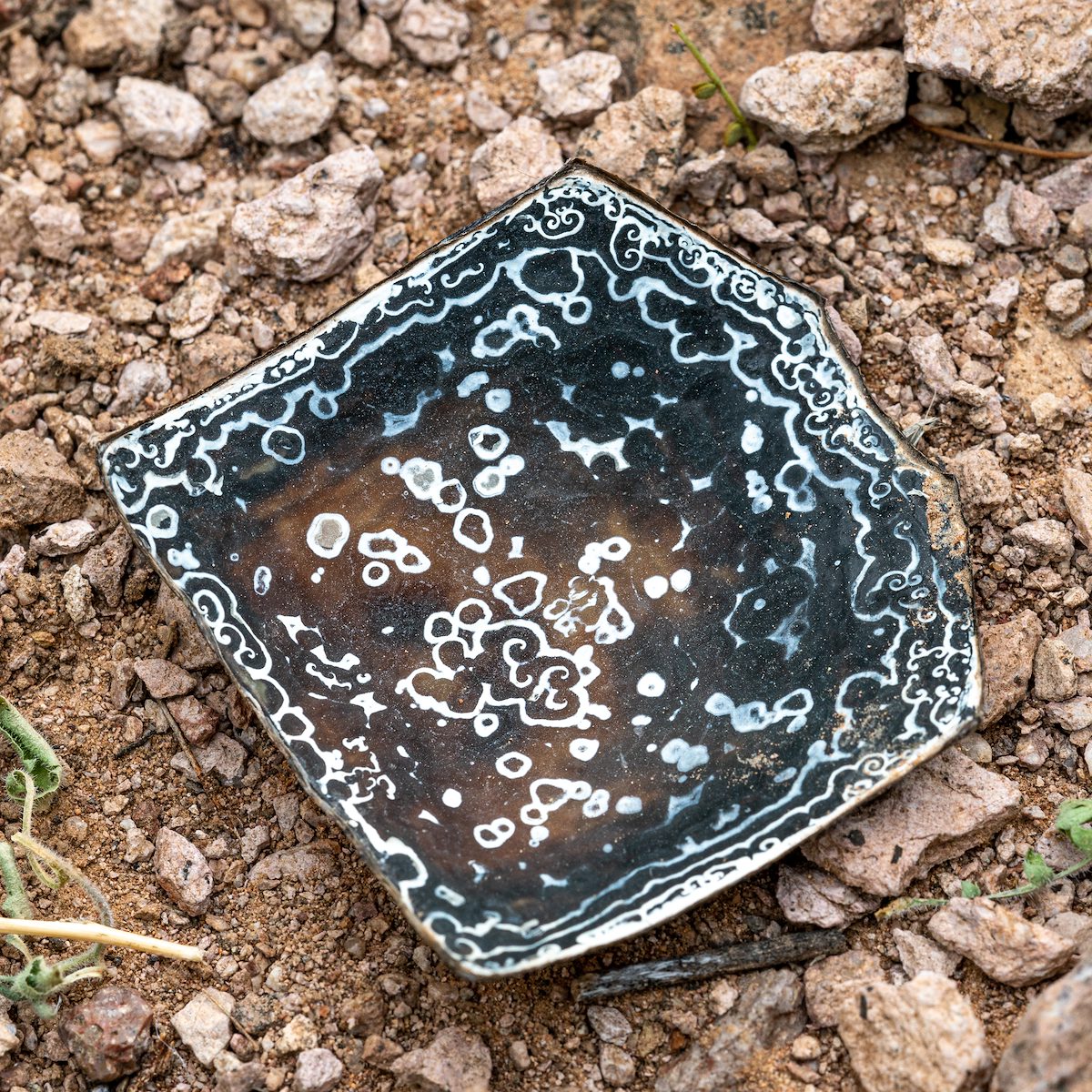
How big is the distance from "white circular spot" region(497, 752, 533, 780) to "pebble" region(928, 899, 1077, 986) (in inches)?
23.5

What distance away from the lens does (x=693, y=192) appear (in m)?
2.21

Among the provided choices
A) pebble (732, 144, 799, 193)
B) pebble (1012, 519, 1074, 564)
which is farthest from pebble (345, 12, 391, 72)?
pebble (1012, 519, 1074, 564)

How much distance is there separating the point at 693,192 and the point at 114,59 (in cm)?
110

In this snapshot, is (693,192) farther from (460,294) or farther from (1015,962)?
(1015,962)

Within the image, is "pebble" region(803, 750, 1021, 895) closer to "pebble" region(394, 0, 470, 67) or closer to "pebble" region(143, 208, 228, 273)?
"pebble" region(143, 208, 228, 273)

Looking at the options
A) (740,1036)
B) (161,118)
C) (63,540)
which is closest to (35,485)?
(63,540)

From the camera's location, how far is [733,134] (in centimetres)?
223

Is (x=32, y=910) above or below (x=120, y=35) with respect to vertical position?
below

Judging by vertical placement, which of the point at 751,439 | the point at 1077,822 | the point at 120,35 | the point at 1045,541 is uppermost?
the point at 120,35

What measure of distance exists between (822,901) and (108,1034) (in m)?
0.97

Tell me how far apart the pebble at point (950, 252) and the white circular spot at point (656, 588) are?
0.74 m

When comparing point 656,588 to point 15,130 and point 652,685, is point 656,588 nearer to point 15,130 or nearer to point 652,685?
point 652,685

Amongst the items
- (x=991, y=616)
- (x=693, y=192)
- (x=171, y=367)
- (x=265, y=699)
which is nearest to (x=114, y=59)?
(x=171, y=367)

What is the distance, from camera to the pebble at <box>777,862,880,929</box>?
5.77 ft
